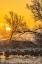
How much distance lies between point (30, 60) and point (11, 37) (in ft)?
4.91

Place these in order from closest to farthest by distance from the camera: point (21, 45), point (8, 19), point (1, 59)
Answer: point (8, 19)
point (1, 59)
point (21, 45)

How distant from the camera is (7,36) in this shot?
19688 millimetres

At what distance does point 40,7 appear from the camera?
759 inches

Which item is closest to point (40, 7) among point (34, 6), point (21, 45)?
point (34, 6)

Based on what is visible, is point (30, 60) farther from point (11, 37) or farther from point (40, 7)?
point (40, 7)

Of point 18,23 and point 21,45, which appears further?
point 21,45

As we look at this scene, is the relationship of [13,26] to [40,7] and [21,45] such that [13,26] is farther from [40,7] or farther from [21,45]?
[21,45]

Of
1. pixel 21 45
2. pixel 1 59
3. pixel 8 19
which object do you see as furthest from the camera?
pixel 21 45

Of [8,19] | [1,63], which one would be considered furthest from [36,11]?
[1,63]

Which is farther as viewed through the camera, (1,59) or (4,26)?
(1,59)

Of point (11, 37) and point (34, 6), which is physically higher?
point (34, 6)

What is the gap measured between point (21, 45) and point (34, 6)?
979 centimetres

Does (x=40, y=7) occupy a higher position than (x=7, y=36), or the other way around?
(x=40, y=7)

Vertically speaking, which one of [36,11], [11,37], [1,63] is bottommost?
[1,63]
